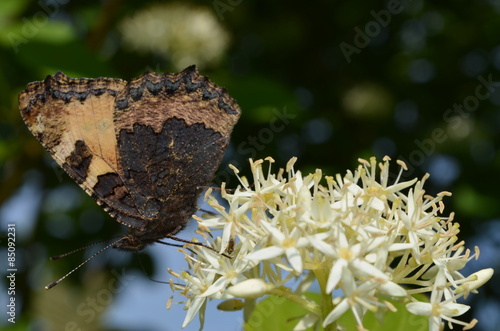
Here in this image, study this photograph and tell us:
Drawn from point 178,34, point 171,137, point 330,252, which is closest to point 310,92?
point 178,34

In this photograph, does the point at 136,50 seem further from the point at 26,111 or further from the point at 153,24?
the point at 26,111

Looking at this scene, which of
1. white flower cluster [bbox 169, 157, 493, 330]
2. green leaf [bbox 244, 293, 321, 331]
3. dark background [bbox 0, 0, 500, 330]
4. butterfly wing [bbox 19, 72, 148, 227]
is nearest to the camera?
white flower cluster [bbox 169, 157, 493, 330]

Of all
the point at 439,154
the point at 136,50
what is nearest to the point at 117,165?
the point at 136,50

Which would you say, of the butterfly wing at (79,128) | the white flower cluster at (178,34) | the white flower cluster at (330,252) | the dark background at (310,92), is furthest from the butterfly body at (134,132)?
the white flower cluster at (178,34)

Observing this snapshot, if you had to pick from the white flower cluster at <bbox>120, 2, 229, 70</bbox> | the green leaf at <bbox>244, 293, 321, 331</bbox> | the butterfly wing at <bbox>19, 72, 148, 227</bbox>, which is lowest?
the green leaf at <bbox>244, 293, 321, 331</bbox>

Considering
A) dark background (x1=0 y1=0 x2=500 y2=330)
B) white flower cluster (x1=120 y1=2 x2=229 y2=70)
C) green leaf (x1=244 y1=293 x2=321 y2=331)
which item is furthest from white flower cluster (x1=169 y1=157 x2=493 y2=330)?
white flower cluster (x1=120 y1=2 x2=229 y2=70)

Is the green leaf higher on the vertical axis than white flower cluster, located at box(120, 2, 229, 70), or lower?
lower

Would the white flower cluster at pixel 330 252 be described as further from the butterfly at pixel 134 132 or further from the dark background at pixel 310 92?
the dark background at pixel 310 92

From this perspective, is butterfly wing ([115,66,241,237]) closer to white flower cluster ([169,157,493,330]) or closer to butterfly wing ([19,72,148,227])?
butterfly wing ([19,72,148,227])
